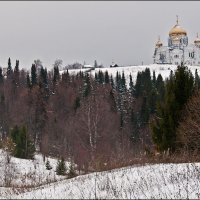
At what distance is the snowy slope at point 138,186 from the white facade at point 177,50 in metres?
90.0

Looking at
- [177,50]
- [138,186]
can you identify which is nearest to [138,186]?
[138,186]

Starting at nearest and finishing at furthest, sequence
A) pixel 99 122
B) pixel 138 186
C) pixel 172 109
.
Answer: pixel 138 186 < pixel 172 109 < pixel 99 122

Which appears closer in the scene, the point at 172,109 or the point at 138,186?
the point at 138,186

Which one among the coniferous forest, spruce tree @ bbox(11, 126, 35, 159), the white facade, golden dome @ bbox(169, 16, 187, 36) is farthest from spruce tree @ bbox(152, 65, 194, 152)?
golden dome @ bbox(169, 16, 187, 36)

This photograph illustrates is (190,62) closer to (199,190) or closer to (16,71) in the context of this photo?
(16,71)

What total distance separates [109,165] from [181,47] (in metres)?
91.7

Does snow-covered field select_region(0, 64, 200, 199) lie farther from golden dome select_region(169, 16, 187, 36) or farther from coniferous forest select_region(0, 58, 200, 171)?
golden dome select_region(169, 16, 187, 36)

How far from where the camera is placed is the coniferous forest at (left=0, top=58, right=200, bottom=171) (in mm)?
16062

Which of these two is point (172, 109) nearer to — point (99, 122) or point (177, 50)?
point (99, 122)

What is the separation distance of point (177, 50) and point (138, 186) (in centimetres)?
9590

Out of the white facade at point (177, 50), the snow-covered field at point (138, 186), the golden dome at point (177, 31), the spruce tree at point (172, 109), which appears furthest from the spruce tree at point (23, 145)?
the golden dome at point (177, 31)

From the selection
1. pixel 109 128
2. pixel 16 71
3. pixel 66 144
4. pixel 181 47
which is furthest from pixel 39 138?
pixel 181 47

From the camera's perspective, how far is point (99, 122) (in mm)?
39625

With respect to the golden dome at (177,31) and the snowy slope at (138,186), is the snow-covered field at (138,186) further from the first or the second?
the golden dome at (177,31)
